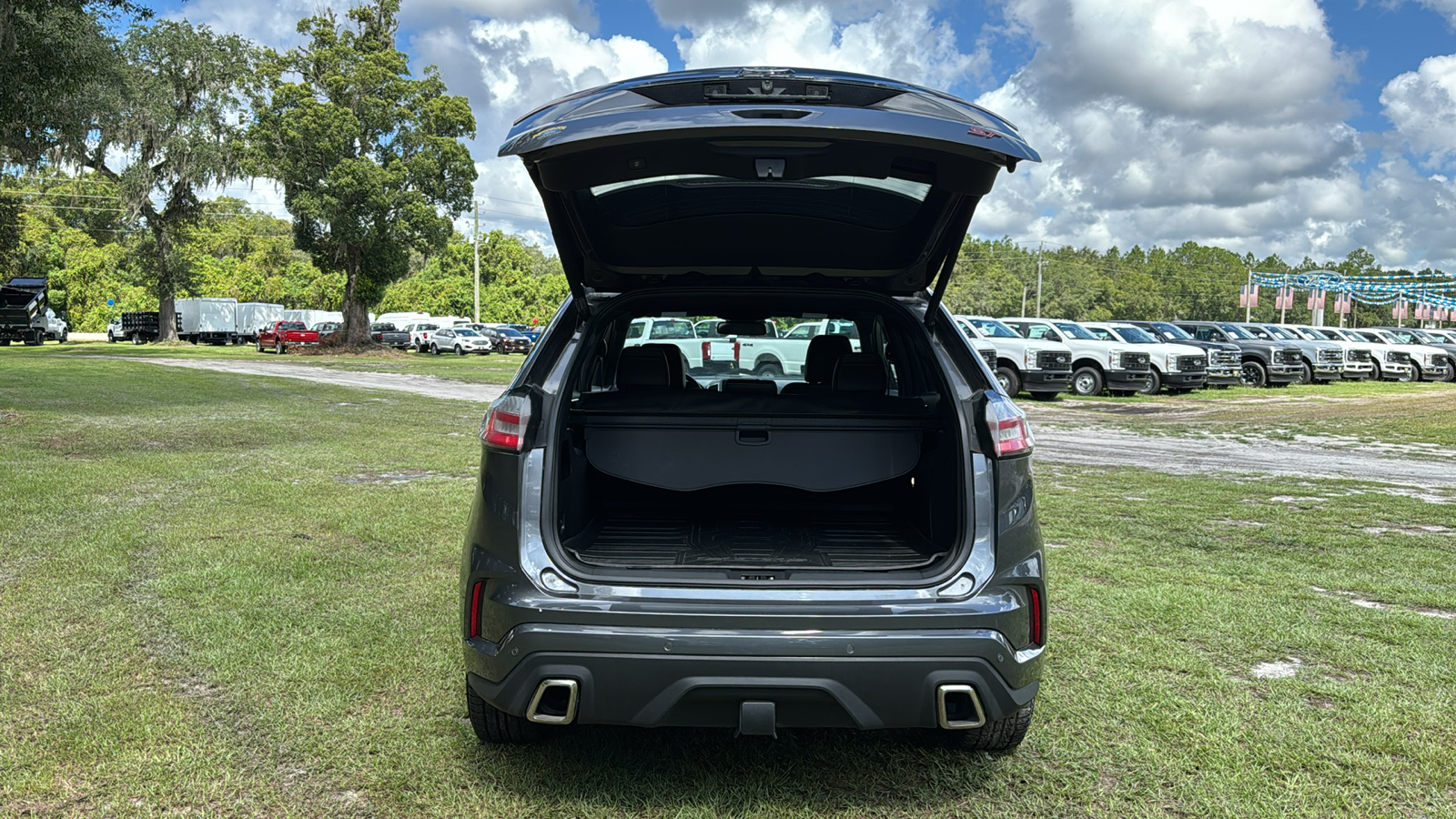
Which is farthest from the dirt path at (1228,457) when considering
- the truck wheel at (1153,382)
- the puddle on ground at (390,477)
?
the truck wheel at (1153,382)

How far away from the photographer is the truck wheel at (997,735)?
10.4 ft

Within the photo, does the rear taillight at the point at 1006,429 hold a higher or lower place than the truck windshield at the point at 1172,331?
lower

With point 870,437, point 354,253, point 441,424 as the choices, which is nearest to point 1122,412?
point 441,424

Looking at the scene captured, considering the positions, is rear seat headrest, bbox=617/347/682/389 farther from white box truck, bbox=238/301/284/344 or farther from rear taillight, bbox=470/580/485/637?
white box truck, bbox=238/301/284/344

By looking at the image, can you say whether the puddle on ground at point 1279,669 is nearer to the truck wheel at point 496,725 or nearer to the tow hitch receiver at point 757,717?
the tow hitch receiver at point 757,717

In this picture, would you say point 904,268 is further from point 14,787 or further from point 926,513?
point 14,787

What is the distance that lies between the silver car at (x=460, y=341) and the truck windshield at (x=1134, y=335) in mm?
30459

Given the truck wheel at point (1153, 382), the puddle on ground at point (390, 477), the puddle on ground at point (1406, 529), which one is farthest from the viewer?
the truck wheel at point (1153, 382)

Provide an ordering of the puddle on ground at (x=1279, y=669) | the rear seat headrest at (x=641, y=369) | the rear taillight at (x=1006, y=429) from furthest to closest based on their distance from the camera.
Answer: the rear seat headrest at (x=641, y=369)
the puddle on ground at (x=1279, y=669)
the rear taillight at (x=1006, y=429)

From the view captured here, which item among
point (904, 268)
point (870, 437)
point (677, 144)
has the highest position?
point (677, 144)

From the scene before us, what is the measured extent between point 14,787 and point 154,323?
60.1 meters

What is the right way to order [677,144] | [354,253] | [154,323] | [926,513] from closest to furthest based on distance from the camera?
[677,144] < [926,513] < [354,253] < [154,323]

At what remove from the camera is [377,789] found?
2961 millimetres

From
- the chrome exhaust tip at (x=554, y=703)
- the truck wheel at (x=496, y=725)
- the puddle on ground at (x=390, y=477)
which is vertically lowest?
the puddle on ground at (x=390, y=477)
